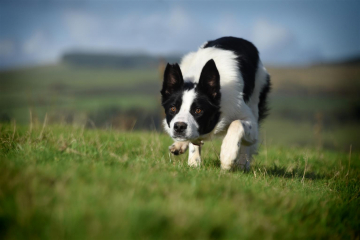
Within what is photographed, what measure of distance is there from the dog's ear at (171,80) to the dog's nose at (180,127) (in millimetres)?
780

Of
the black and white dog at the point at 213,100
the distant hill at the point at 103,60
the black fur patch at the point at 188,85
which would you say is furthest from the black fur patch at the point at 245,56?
the distant hill at the point at 103,60

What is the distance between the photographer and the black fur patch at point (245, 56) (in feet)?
20.6

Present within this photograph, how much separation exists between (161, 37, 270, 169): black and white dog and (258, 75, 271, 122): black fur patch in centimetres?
62

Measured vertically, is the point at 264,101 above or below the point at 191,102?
below

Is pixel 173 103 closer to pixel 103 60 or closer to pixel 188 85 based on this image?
pixel 188 85

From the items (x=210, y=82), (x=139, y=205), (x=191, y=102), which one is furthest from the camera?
(x=210, y=82)

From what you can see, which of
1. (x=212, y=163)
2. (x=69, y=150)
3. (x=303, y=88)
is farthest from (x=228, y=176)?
(x=303, y=88)

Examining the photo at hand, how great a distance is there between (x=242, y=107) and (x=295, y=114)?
240 ft

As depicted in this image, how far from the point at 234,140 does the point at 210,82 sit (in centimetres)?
99

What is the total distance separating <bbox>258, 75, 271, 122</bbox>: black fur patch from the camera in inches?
287

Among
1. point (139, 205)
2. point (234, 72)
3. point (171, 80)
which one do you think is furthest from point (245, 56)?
point (139, 205)

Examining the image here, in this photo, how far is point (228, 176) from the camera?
4539mm

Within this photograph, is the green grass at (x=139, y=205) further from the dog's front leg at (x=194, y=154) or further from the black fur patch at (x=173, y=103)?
the dog's front leg at (x=194, y=154)

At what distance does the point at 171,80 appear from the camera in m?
5.69
